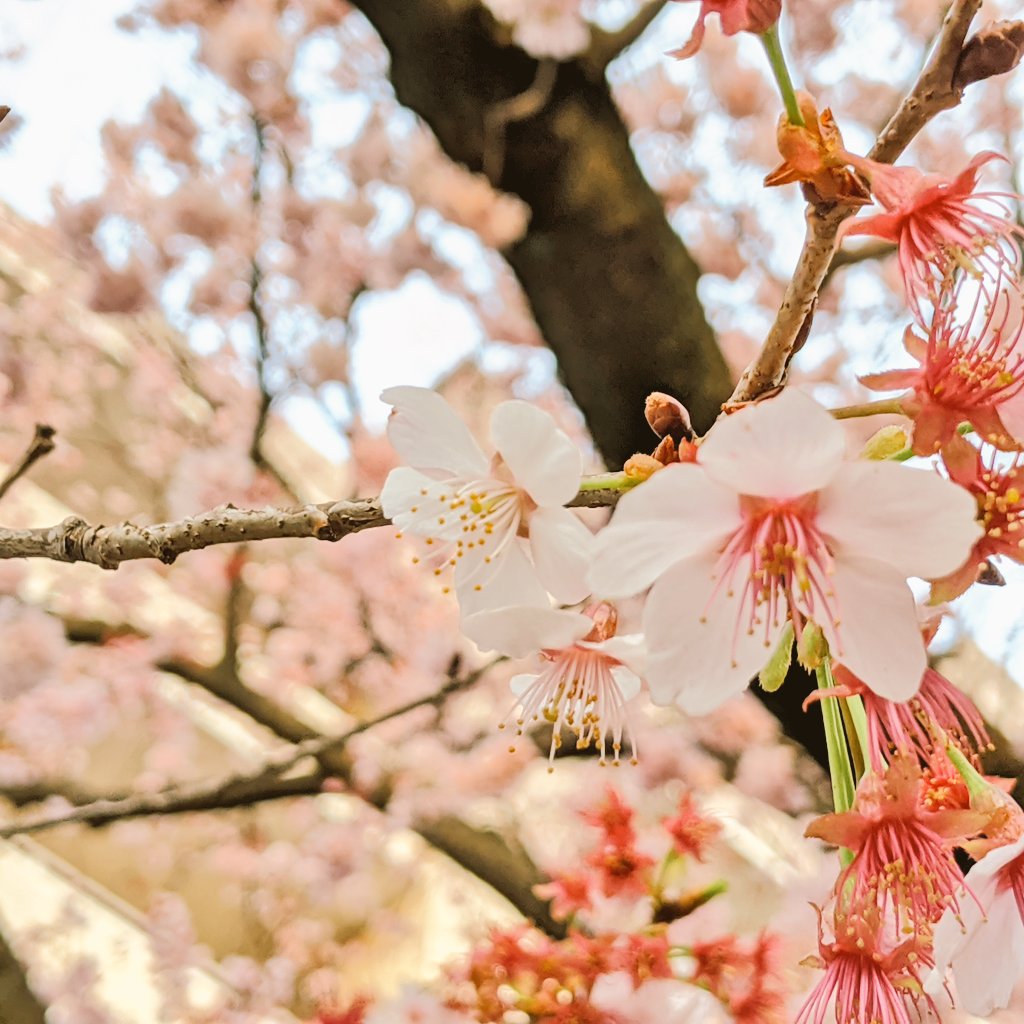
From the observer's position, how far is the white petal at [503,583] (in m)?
0.41

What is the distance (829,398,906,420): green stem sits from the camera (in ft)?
1.06

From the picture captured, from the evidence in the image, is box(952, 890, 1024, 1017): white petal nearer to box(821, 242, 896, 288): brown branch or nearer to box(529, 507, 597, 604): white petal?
box(529, 507, 597, 604): white petal

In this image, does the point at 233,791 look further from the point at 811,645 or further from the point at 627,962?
the point at 811,645

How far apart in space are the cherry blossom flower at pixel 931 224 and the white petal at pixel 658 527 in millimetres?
134

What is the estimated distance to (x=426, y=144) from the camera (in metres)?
1.88

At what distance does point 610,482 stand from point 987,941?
0.96 ft

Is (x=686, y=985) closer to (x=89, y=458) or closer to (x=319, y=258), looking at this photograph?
(x=319, y=258)

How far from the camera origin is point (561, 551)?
0.38 m

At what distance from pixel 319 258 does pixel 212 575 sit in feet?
3.40

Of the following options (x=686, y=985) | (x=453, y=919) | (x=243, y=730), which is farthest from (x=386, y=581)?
(x=686, y=985)

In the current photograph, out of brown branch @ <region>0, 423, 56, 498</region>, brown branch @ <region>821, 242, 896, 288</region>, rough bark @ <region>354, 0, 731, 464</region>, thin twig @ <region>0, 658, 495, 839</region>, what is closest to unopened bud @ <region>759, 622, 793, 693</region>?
brown branch @ <region>0, 423, 56, 498</region>

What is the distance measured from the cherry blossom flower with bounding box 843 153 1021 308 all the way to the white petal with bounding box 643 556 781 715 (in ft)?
0.53

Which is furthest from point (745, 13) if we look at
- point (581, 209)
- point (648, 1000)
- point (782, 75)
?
point (648, 1000)

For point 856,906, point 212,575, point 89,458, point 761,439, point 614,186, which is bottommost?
point 856,906
